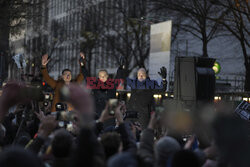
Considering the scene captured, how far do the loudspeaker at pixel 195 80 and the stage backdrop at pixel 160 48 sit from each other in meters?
9.61

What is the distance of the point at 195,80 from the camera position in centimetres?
879

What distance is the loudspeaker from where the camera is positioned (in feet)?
28.8

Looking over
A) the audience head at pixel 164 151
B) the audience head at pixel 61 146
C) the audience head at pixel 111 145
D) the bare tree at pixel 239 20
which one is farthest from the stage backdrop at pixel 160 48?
the audience head at pixel 61 146

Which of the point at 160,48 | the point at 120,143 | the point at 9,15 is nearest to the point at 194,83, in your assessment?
the point at 120,143

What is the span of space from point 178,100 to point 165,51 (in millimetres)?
10107

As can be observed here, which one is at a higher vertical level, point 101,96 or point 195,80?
point 195,80

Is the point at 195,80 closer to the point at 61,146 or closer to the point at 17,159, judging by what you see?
the point at 61,146

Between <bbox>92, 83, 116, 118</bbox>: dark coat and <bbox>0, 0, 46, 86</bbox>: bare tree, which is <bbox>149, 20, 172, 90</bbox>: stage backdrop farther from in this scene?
<bbox>92, 83, 116, 118</bbox>: dark coat

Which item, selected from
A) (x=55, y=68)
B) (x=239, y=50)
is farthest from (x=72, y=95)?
(x=55, y=68)

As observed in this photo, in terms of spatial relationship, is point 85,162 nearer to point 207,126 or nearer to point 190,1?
point 207,126

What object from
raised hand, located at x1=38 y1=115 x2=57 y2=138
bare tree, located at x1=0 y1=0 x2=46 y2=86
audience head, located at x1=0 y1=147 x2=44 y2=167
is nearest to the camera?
audience head, located at x1=0 y1=147 x2=44 y2=167

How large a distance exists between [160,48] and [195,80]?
10509 mm

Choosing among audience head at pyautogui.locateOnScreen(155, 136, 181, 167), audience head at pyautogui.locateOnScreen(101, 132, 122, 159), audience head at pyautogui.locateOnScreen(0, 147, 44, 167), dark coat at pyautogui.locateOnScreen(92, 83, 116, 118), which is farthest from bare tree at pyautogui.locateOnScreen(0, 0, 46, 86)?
audience head at pyautogui.locateOnScreen(0, 147, 44, 167)

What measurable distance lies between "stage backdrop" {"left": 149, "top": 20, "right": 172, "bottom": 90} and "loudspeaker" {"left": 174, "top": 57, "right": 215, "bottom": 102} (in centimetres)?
961
